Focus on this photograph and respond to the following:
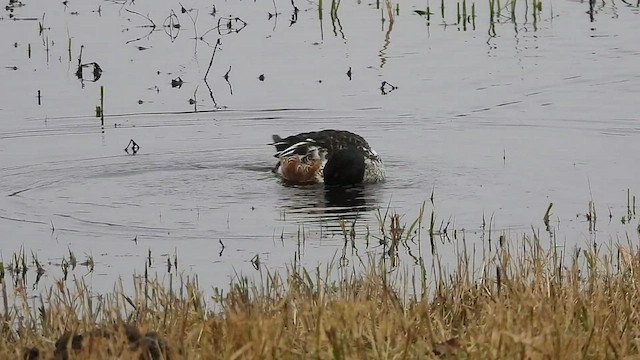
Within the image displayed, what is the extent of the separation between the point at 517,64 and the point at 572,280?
31.7ft

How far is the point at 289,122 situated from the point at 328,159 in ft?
5.14

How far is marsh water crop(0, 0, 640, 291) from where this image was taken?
414 inches

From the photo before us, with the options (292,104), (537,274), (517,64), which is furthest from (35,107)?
(537,274)

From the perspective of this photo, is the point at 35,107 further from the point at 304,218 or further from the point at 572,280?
the point at 572,280

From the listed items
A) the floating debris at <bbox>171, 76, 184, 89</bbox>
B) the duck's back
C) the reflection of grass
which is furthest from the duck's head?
the reflection of grass

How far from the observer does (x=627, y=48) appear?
17250 mm

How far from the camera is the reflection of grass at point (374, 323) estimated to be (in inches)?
215

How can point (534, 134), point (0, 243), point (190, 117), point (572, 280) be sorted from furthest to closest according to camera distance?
1. point (190, 117)
2. point (534, 134)
3. point (0, 243)
4. point (572, 280)

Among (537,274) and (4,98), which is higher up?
(4,98)

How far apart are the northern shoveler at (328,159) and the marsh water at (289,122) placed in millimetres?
230

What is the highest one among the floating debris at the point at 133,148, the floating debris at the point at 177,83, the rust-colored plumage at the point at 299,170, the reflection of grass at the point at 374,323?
the floating debris at the point at 177,83

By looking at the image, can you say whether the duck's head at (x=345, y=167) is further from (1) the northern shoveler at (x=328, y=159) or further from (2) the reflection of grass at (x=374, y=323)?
(2) the reflection of grass at (x=374, y=323)

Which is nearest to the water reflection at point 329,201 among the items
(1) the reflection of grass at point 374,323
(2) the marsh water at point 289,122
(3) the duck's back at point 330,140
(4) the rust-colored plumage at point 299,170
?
(2) the marsh water at point 289,122

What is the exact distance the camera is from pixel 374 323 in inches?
232
